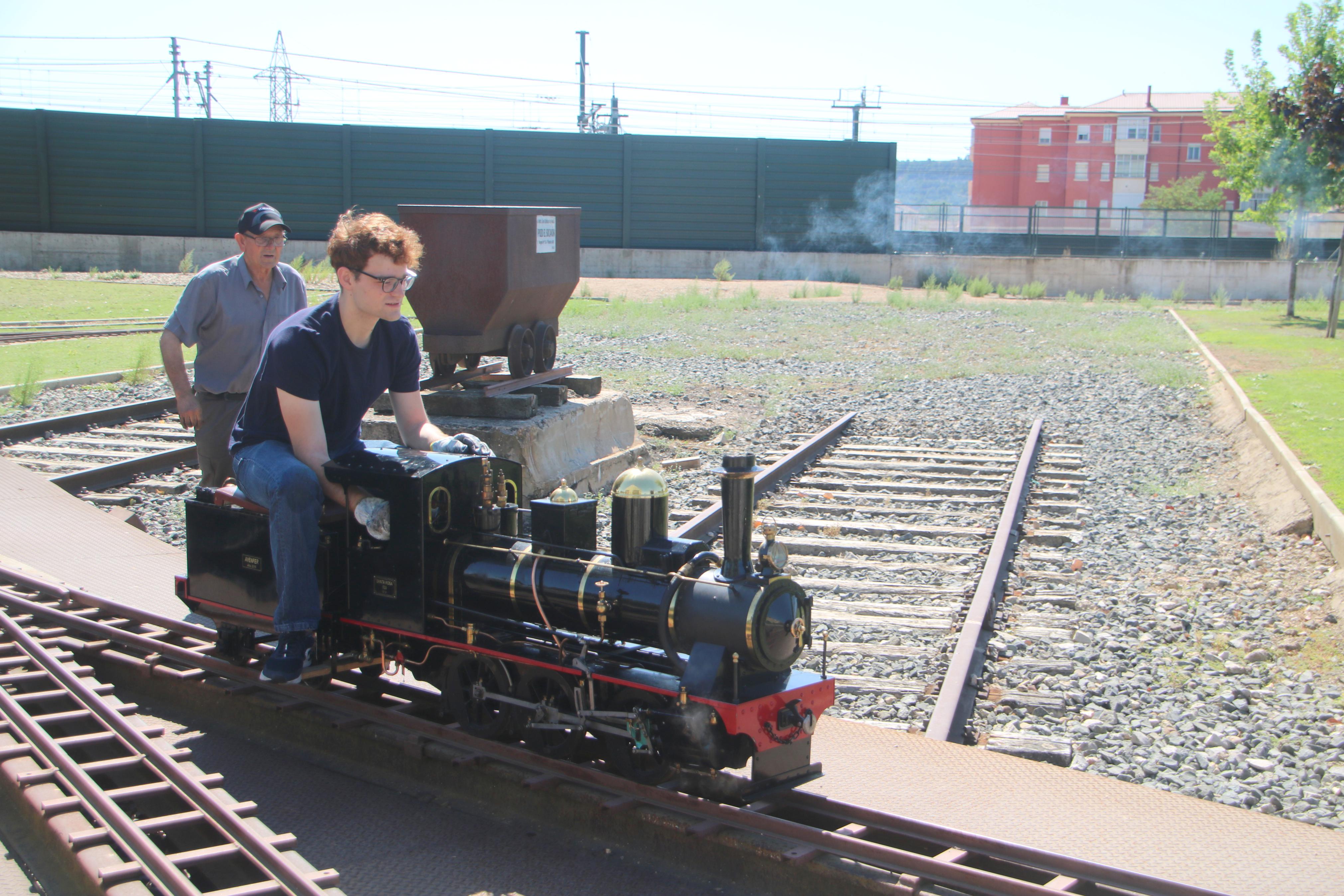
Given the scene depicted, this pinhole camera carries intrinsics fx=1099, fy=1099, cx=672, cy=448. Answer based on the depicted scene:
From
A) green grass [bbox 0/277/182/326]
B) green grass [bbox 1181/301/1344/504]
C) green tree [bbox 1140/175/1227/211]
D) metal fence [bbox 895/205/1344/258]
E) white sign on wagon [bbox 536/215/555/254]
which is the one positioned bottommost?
green grass [bbox 1181/301/1344/504]

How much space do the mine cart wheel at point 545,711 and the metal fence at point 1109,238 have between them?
3448 centimetres

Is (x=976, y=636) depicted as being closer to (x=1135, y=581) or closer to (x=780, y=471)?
(x=1135, y=581)

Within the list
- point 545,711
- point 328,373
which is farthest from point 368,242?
point 545,711

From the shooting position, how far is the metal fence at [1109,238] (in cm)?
3616

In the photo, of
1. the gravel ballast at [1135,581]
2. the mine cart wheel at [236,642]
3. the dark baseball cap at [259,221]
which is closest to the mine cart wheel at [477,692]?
the mine cart wheel at [236,642]

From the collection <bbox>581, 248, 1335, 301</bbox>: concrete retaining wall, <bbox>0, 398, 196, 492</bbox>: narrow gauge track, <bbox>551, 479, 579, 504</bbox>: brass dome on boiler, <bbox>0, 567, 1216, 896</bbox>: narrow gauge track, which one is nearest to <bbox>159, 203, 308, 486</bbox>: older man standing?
<bbox>0, 567, 1216, 896</bbox>: narrow gauge track

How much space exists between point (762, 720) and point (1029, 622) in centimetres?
303

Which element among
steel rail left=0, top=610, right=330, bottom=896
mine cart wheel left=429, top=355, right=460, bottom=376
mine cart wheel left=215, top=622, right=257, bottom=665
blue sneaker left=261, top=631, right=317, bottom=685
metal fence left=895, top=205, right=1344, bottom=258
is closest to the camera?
steel rail left=0, top=610, right=330, bottom=896

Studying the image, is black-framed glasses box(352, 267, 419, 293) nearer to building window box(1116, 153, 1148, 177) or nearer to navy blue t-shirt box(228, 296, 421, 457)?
navy blue t-shirt box(228, 296, 421, 457)

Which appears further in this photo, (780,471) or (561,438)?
(780,471)

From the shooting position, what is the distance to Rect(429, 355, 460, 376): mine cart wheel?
28.6ft

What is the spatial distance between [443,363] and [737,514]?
578 cm

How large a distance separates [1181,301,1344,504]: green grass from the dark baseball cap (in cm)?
727

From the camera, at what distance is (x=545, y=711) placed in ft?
12.4
